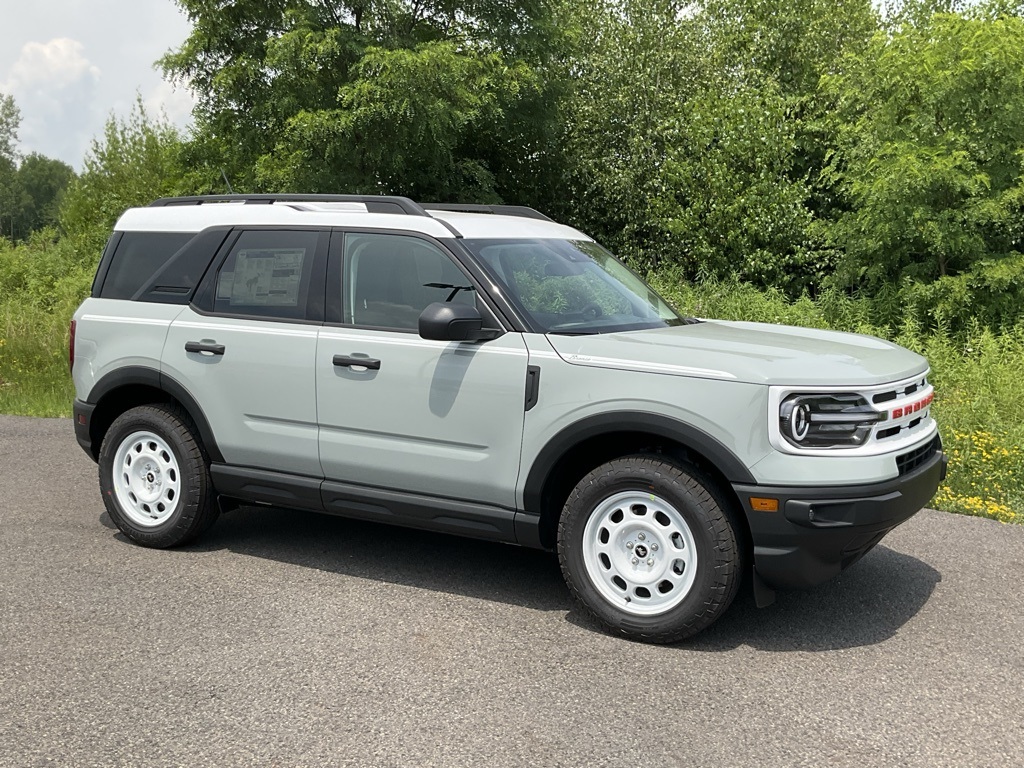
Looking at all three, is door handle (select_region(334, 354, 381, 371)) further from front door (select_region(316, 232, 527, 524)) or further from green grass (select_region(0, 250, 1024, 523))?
green grass (select_region(0, 250, 1024, 523))

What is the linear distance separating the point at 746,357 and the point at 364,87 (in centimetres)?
1485

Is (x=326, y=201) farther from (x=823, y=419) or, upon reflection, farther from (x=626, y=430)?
(x=823, y=419)

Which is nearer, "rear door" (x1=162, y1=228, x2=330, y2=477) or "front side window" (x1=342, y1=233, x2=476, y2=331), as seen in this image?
"front side window" (x1=342, y1=233, x2=476, y2=331)

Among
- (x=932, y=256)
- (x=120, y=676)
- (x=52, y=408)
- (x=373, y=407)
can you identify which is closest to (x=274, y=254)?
(x=373, y=407)

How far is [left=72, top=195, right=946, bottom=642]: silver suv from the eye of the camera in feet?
14.3

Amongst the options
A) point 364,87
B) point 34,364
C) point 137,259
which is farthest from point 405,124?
point 137,259

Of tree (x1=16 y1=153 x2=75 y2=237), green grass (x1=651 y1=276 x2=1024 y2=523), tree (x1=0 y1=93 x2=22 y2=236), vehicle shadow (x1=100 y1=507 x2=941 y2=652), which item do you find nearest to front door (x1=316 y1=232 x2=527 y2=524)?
vehicle shadow (x1=100 y1=507 x2=941 y2=652)

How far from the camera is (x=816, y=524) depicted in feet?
14.0

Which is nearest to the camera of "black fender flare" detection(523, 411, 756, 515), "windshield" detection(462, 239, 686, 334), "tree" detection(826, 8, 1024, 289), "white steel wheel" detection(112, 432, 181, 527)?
"black fender flare" detection(523, 411, 756, 515)

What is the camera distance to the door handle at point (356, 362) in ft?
17.0

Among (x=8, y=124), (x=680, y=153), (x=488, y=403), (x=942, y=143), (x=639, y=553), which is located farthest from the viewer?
(x=8, y=124)

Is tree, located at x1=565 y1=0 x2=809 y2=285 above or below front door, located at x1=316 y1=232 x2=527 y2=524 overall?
above

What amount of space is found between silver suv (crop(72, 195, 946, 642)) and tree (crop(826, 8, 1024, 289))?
9564 millimetres

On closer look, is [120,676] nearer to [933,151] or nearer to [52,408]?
[52,408]
